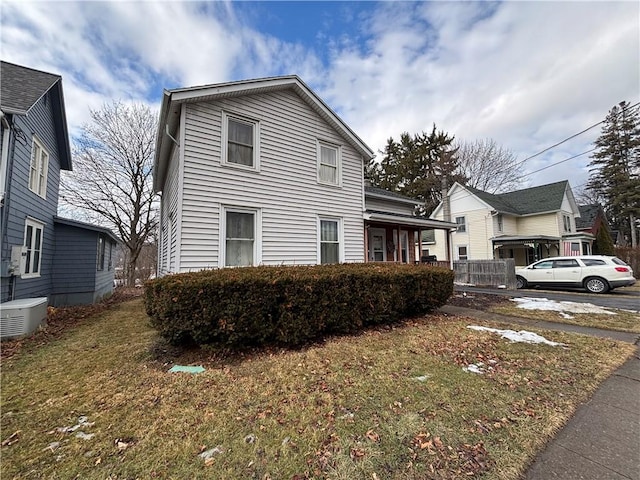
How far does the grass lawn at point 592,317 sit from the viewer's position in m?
6.08

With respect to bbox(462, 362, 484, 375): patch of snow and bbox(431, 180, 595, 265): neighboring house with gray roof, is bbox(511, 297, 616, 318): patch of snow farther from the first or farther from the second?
bbox(431, 180, 595, 265): neighboring house with gray roof

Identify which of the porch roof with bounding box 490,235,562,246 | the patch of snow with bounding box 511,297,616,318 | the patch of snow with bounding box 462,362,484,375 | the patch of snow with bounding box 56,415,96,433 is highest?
the porch roof with bounding box 490,235,562,246

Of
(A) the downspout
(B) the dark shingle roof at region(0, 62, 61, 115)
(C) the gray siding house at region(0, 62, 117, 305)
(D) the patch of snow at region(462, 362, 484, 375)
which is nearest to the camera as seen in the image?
(D) the patch of snow at region(462, 362, 484, 375)

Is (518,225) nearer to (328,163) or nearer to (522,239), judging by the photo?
(522,239)

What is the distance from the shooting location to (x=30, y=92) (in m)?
7.61

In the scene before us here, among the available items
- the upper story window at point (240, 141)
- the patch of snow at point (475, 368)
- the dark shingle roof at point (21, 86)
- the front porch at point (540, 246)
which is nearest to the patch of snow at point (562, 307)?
the patch of snow at point (475, 368)

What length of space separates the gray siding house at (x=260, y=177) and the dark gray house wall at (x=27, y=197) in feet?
11.0

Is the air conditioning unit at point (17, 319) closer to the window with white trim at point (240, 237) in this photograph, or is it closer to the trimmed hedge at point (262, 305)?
the trimmed hedge at point (262, 305)

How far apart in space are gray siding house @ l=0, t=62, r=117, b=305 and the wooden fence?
54.9ft

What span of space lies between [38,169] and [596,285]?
22.3m

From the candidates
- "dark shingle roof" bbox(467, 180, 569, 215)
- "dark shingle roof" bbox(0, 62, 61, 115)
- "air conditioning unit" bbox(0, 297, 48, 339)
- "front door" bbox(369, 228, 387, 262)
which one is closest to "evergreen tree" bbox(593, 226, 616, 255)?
"dark shingle roof" bbox(467, 180, 569, 215)

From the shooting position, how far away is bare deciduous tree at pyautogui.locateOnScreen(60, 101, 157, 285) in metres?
18.0

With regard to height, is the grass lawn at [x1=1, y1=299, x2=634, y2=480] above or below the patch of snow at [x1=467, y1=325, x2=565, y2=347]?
below

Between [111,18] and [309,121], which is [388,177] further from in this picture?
[111,18]
